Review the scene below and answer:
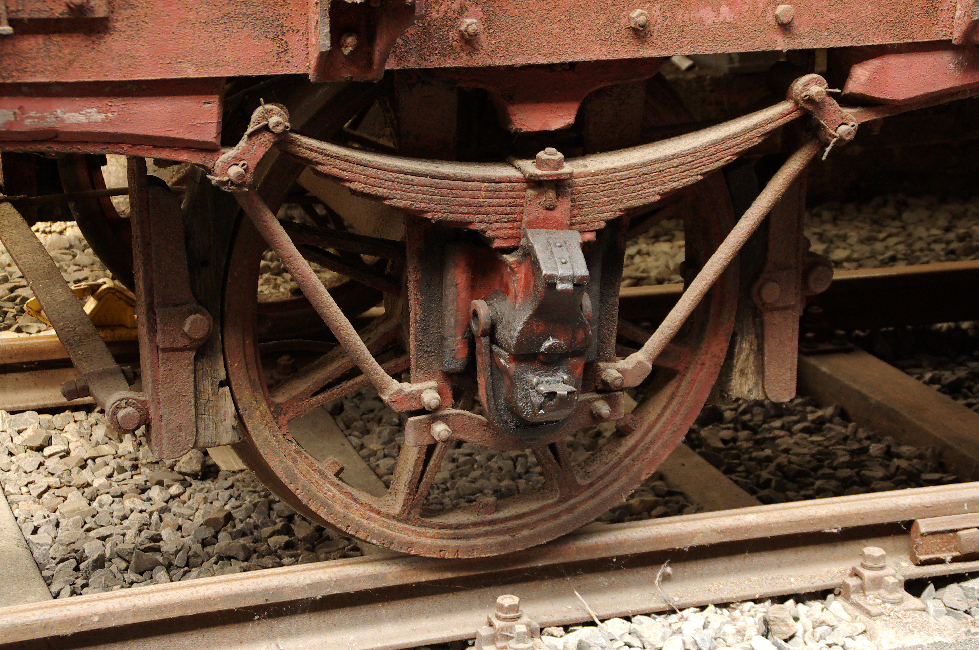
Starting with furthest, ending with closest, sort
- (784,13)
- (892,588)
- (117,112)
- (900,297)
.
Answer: (900,297) → (892,588) → (784,13) → (117,112)

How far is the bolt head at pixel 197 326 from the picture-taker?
2.87 meters

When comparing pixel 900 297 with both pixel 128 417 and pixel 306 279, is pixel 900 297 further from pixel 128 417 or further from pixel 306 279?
pixel 128 417

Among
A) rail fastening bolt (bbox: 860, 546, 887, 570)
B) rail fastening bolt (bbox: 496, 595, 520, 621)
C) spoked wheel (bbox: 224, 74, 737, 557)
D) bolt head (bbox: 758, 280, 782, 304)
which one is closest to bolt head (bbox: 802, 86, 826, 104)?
spoked wheel (bbox: 224, 74, 737, 557)

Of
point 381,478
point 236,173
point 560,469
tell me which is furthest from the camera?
point 381,478

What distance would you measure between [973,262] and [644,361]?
330 centimetres

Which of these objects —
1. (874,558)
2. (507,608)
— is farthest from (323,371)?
(874,558)

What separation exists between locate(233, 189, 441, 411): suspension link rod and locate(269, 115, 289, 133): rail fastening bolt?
6.5 inches

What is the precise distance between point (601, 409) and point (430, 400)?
0.49m

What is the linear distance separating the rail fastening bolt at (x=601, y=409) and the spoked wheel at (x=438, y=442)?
0.22 metres

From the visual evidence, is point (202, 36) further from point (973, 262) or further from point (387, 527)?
point (973, 262)

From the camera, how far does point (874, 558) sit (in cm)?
340

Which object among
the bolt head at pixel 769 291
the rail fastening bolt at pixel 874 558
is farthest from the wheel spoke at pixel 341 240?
the rail fastening bolt at pixel 874 558

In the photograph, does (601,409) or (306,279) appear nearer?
(306,279)

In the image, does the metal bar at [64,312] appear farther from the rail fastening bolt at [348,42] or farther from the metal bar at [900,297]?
the metal bar at [900,297]
